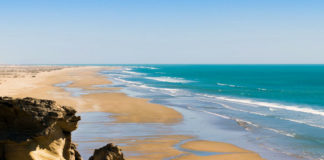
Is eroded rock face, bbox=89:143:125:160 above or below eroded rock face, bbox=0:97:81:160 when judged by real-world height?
below

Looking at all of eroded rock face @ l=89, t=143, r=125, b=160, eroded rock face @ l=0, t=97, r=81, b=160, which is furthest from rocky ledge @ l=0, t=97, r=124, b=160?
eroded rock face @ l=89, t=143, r=125, b=160

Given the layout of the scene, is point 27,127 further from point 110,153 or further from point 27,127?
point 110,153

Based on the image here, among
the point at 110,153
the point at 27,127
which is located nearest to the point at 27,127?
the point at 27,127

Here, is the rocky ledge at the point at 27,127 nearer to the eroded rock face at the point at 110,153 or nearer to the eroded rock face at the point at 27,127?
the eroded rock face at the point at 27,127

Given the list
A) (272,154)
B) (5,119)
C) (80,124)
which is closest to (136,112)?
(80,124)

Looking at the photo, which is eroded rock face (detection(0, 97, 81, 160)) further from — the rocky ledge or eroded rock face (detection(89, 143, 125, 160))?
eroded rock face (detection(89, 143, 125, 160))

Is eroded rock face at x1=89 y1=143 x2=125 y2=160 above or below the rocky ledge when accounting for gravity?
below

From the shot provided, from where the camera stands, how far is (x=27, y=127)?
28.0 feet

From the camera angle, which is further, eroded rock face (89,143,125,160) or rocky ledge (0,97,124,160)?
eroded rock face (89,143,125,160)

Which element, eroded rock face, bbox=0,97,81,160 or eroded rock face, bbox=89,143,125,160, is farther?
eroded rock face, bbox=89,143,125,160

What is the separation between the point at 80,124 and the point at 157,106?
12.8m

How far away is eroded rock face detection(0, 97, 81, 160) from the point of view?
8.41m

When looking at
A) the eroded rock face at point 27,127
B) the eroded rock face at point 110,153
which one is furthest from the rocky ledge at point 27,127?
the eroded rock face at point 110,153

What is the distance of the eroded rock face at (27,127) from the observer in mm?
8414
